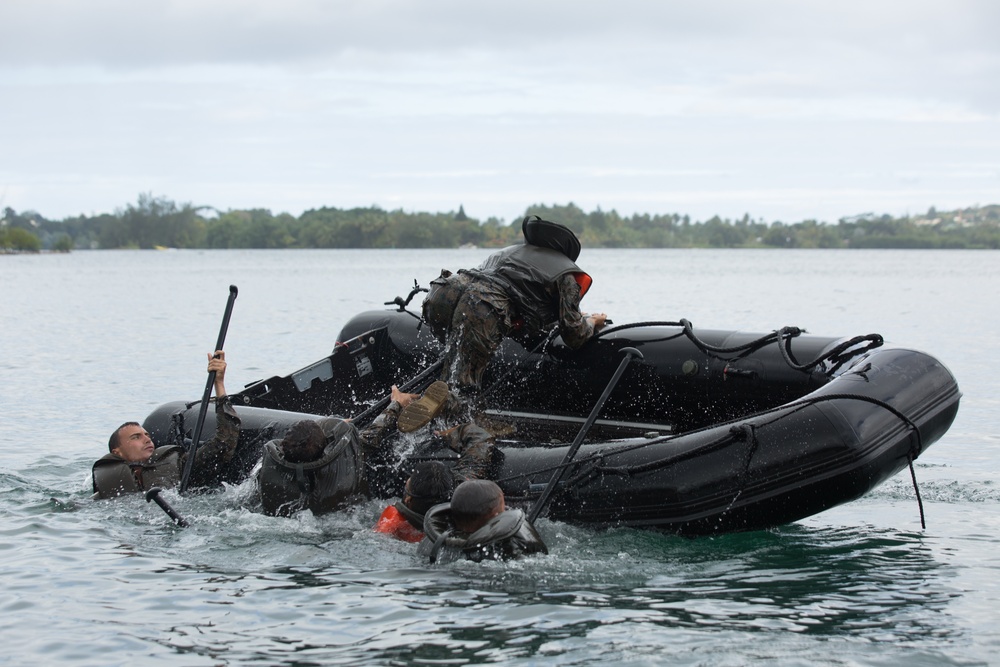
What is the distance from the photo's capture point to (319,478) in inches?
275

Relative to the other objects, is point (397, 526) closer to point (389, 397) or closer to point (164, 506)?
point (164, 506)

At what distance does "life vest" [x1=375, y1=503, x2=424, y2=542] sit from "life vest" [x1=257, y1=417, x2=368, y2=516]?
0.39m

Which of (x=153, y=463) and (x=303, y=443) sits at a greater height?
(x=303, y=443)

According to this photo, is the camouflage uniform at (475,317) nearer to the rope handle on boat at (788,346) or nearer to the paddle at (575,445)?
the rope handle on boat at (788,346)

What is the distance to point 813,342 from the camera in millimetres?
7840

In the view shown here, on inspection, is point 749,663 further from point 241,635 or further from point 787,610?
point 241,635

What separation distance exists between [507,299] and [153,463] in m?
2.61

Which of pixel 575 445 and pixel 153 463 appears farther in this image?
pixel 153 463

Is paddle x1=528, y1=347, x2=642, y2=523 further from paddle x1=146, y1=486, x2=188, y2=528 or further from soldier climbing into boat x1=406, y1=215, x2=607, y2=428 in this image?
paddle x1=146, y1=486, x2=188, y2=528

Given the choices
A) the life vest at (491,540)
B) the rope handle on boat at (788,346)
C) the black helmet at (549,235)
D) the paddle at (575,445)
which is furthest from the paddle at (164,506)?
the rope handle on boat at (788,346)

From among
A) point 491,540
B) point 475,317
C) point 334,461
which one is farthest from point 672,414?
point 491,540

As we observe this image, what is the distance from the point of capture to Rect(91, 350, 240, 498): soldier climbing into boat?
779 centimetres

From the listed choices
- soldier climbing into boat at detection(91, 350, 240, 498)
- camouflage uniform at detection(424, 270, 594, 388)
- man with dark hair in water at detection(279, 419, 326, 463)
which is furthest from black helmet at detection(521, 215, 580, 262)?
soldier climbing into boat at detection(91, 350, 240, 498)

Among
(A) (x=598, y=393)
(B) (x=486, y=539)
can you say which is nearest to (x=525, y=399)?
(A) (x=598, y=393)
